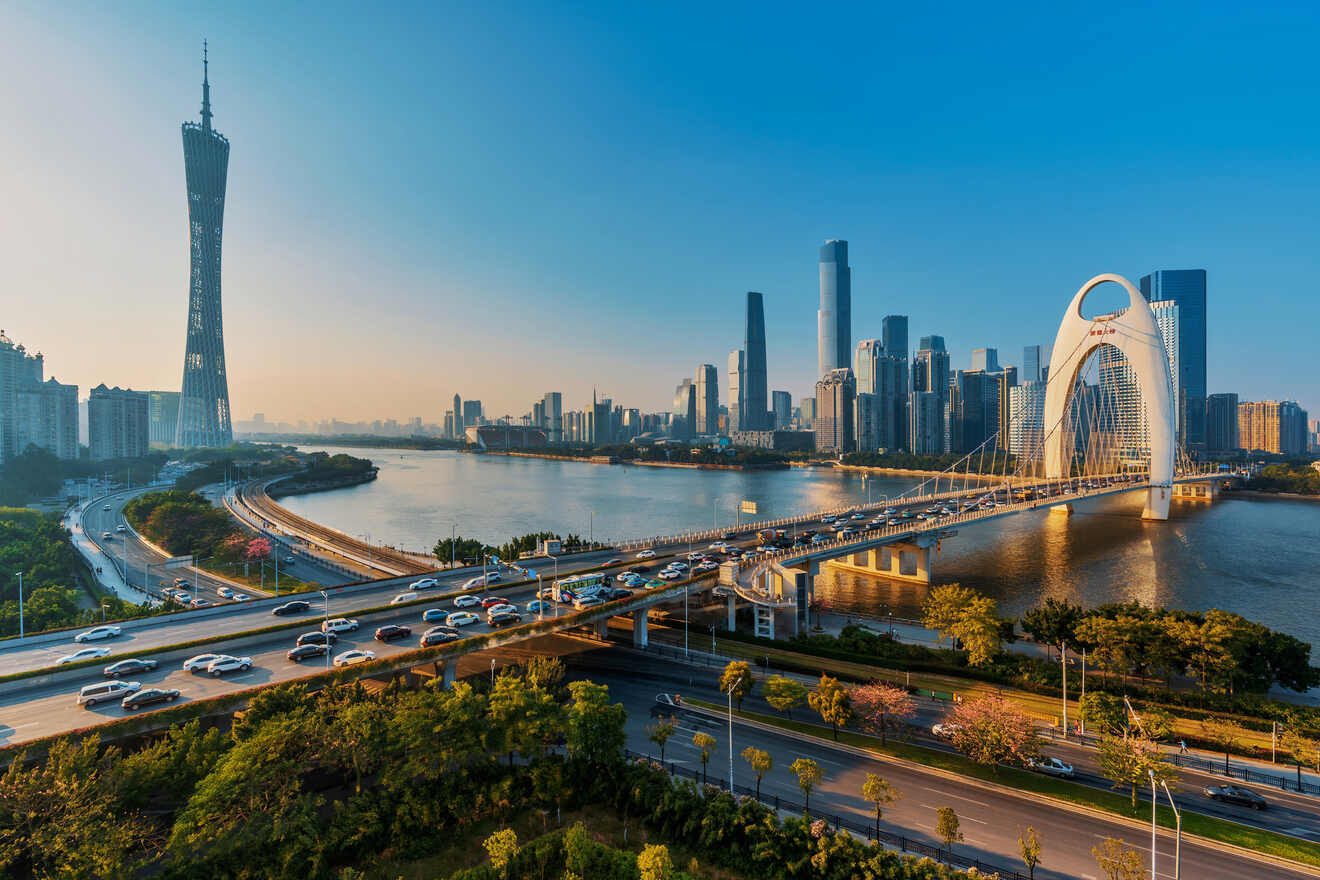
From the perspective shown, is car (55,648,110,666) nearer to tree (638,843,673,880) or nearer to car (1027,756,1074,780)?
tree (638,843,673,880)

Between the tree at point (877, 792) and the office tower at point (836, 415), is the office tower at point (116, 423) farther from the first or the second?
the office tower at point (836, 415)

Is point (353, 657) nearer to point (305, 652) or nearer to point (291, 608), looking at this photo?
point (305, 652)

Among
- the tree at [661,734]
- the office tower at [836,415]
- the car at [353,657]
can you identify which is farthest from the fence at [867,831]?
the office tower at [836,415]

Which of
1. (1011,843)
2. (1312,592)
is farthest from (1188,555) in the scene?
(1011,843)

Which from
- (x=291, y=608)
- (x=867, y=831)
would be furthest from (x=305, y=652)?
(x=867, y=831)

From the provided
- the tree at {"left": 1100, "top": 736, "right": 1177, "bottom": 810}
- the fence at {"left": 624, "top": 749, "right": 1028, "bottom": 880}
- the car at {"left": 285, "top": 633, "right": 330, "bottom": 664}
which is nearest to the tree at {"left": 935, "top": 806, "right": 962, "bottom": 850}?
the fence at {"left": 624, "top": 749, "right": 1028, "bottom": 880}
